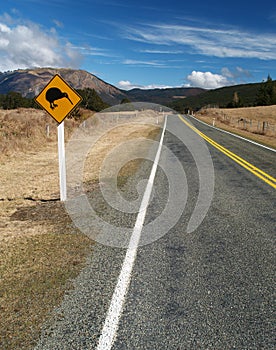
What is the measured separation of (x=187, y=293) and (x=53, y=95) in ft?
15.7

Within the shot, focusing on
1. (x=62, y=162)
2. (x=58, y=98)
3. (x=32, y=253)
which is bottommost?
(x=32, y=253)

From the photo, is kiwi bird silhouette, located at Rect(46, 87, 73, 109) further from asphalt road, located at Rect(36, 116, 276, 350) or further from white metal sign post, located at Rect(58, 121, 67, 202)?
asphalt road, located at Rect(36, 116, 276, 350)

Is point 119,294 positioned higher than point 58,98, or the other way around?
point 58,98

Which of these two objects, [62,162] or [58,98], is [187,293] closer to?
[62,162]

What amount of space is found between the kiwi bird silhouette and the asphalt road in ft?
9.90

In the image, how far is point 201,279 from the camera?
3.54 metres

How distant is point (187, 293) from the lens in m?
3.26

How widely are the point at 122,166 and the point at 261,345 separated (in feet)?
28.7

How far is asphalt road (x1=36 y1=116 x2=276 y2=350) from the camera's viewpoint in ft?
8.58

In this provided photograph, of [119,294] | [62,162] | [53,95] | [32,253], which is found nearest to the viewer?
[119,294]

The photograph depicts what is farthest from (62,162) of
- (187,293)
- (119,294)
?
(187,293)

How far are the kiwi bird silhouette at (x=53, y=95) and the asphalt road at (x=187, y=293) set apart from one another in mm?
3017

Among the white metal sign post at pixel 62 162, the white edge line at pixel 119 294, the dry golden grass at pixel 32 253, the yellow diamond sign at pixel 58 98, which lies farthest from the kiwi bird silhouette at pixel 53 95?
the white edge line at pixel 119 294

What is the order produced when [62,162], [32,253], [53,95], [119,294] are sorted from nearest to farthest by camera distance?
[119,294]
[32,253]
[53,95]
[62,162]
